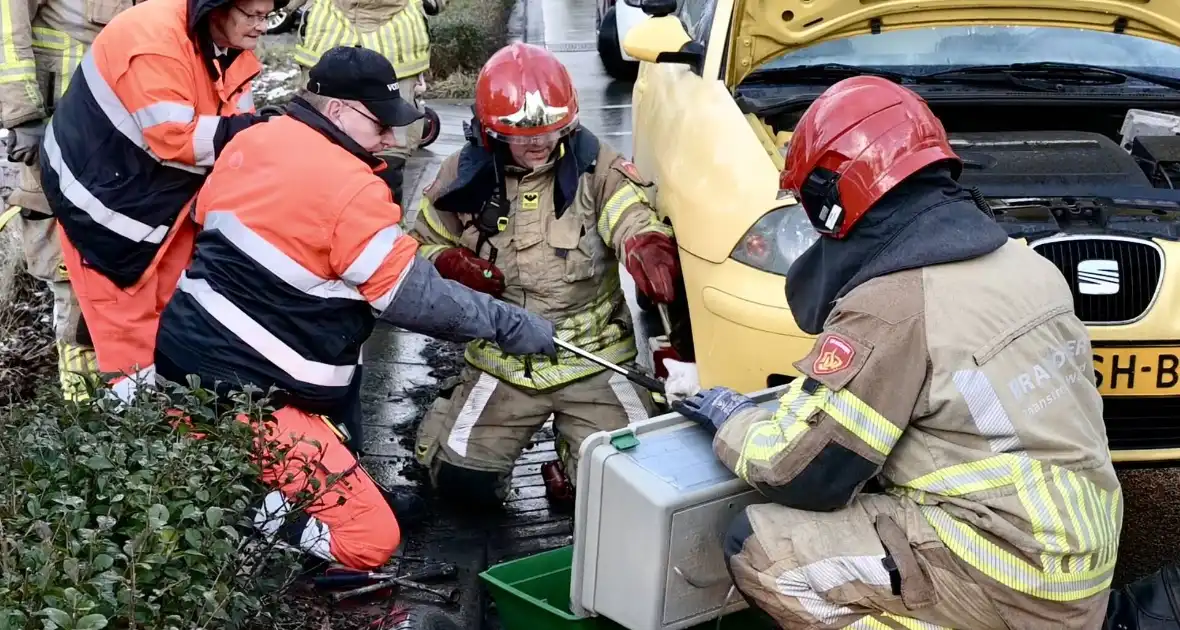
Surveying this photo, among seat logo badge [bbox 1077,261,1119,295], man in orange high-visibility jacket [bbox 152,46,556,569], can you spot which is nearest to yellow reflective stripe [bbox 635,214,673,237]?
man in orange high-visibility jacket [bbox 152,46,556,569]

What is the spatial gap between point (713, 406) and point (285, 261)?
1199 mm

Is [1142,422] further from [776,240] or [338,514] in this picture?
[338,514]

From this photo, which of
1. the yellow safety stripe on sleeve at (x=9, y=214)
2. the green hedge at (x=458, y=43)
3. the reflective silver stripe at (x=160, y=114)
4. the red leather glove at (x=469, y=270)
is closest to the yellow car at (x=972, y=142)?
the red leather glove at (x=469, y=270)

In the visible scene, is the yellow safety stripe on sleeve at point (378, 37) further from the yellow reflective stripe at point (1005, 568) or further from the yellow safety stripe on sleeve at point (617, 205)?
the yellow reflective stripe at point (1005, 568)

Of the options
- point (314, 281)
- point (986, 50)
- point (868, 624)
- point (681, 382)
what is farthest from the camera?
point (986, 50)

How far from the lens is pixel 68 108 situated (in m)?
3.80

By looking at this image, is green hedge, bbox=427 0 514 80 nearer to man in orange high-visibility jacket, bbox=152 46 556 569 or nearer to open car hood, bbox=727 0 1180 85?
open car hood, bbox=727 0 1180 85

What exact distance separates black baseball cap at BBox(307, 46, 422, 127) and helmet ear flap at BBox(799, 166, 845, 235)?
1281 mm

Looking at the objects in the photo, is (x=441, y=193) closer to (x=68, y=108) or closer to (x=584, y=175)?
(x=584, y=175)

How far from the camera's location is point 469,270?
3.97 meters

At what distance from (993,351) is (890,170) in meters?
0.41

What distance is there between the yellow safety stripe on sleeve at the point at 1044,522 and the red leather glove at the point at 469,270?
5.94ft

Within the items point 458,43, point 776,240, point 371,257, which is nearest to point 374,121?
point 371,257

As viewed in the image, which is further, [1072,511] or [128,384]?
[128,384]
